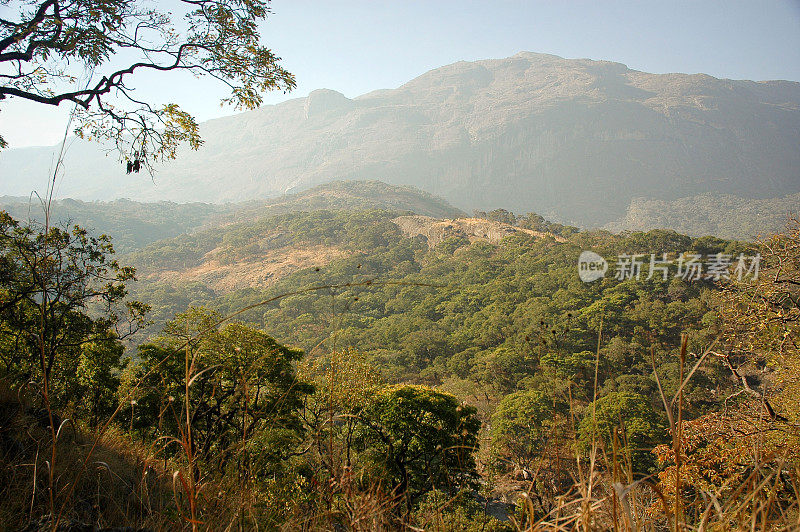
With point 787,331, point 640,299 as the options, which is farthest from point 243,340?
point 640,299

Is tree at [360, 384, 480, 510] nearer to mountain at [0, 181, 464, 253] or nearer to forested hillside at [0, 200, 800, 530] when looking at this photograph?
forested hillside at [0, 200, 800, 530]

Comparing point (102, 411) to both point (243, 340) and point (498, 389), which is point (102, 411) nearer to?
point (243, 340)

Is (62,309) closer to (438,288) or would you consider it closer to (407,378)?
(438,288)

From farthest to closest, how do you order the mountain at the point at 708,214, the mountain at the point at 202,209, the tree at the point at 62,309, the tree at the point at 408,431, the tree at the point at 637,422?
the mountain at the point at 708,214, the mountain at the point at 202,209, the tree at the point at 637,422, the tree at the point at 408,431, the tree at the point at 62,309

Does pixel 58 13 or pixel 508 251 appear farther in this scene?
pixel 508 251

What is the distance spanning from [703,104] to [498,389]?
234m

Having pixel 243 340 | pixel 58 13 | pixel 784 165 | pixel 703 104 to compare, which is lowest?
pixel 243 340

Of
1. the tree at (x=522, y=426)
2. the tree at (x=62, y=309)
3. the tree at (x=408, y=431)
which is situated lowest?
the tree at (x=522, y=426)

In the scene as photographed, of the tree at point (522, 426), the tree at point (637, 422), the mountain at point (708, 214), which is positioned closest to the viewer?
the tree at point (637, 422)

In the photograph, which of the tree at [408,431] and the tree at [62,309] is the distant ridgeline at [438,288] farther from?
the tree at [62,309]

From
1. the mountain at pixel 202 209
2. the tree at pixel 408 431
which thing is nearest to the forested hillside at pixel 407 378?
the tree at pixel 408 431

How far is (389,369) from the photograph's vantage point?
32.8 meters

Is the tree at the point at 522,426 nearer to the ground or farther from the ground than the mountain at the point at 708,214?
nearer to the ground

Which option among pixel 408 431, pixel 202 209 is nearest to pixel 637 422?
pixel 408 431
